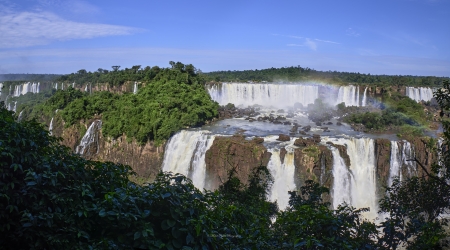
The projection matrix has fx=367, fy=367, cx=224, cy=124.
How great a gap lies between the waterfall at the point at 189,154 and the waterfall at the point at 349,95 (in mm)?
16108

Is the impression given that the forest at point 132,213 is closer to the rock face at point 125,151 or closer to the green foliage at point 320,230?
the green foliage at point 320,230

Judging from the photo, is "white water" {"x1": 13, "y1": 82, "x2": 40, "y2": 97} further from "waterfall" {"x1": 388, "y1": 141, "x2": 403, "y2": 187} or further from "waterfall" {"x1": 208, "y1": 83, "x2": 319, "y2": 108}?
"waterfall" {"x1": 388, "y1": 141, "x2": 403, "y2": 187}

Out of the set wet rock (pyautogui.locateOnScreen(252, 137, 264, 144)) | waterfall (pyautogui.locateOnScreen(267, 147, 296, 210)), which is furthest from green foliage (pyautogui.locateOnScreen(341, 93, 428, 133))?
wet rock (pyautogui.locateOnScreen(252, 137, 264, 144))

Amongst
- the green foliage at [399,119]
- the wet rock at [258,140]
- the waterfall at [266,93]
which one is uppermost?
the waterfall at [266,93]

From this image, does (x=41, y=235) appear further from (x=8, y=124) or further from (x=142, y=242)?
(x=8, y=124)

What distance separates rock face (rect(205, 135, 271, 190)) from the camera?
16766 mm

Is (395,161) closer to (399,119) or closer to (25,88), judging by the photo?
(399,119)

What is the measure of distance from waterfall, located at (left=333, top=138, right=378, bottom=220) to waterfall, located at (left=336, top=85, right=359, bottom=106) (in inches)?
583

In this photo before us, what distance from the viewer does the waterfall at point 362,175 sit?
16359 millimetres

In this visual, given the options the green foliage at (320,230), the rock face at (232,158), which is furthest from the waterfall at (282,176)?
the green foliage at (320,230)

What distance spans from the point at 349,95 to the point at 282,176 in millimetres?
17980

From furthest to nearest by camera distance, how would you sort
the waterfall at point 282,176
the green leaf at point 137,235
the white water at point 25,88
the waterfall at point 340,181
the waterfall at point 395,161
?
the white water at point 25,88 < the waterfall at point 395,161 < the waterfall at point 340,181 < the waterfall at point 282,176 < the green leaf at point 137,235

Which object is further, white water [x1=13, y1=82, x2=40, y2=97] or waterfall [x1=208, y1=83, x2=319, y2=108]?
white water [x1=13, y1=82, x2=40, y2=97]

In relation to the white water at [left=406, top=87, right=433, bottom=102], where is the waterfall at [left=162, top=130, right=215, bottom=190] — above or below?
below
